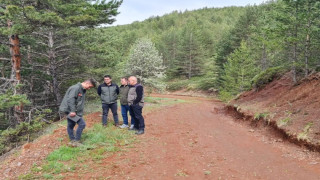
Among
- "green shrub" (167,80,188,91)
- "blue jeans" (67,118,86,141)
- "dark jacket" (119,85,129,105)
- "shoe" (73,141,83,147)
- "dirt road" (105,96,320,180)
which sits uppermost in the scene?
"dark jacket" (119,85,129,105)

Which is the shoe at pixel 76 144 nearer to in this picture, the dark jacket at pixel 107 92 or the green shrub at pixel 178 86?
the dark jacket at pixel 107 92

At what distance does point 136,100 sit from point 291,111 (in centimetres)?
606

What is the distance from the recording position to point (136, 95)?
813cm

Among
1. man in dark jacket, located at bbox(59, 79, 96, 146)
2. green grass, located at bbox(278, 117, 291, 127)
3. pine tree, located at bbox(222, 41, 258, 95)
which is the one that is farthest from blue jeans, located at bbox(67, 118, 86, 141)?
pine tree, located at bbox(222, 41, 258, 95)

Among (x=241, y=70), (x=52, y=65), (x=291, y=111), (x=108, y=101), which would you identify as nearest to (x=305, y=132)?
(x=291, y=111)

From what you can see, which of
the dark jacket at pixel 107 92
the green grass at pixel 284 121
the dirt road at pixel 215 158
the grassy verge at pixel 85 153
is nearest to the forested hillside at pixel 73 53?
the dark jacket at pixel 107 92

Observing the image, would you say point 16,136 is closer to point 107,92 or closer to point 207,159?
point 107,92

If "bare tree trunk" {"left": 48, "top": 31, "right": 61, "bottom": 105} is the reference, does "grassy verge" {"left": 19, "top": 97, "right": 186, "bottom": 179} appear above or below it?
below

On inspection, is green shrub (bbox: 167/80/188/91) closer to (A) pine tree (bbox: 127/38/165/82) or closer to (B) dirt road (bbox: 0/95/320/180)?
(A) pine tree (bbox: 127/38/165/82)

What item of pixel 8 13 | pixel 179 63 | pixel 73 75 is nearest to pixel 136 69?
pixel 73 75

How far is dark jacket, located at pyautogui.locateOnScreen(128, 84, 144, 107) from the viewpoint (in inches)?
315

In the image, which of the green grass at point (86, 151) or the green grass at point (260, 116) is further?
the green grass at point (260, 116)

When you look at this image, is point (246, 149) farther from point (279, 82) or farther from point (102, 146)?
point (279, 82)

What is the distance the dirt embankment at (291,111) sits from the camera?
7.05m
